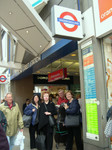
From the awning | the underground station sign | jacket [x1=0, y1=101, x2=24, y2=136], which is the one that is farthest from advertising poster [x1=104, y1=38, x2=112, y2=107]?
the underground station sign

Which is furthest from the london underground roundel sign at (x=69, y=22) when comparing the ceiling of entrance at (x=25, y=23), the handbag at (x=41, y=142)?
the handbag at (x=41, y=142)

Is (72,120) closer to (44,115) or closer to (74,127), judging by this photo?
(74,127)

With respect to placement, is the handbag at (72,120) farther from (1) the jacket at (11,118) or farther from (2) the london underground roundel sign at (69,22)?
(2) the london underground roundel sign at (69,22)

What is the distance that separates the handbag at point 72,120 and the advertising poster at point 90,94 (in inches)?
13.3

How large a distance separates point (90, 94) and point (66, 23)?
192 cm

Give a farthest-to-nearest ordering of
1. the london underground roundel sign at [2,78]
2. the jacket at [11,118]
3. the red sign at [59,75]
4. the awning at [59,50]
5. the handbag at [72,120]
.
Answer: the london underground roundel sign at [2,78]
the red sign at [59,75]
the awning at [59,50]
the handbag at [72,120]
the jacket at [11,118]

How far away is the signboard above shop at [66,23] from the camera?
4516mm

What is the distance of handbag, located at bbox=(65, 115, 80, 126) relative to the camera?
4945mm

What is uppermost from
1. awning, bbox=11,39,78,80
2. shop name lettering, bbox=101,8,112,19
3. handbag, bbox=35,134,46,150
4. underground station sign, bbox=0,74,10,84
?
shop name lettering, bbox=101,8,112,19

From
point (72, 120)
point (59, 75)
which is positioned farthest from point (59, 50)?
point (59, 75)

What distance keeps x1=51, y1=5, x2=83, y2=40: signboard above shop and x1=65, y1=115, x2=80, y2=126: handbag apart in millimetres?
2134

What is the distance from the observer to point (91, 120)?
465 centimetres

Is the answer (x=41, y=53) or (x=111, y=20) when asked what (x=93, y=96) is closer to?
(x=111, y=20)

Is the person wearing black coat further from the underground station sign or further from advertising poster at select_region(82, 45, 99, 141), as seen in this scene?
the underground station sign
